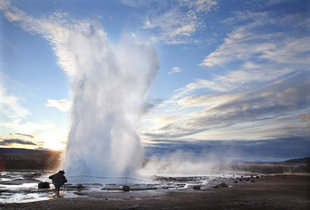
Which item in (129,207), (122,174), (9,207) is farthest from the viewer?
(122,174)

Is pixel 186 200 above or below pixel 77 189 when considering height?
below

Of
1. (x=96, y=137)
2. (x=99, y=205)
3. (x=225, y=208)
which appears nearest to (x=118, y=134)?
(x=96, y=137)

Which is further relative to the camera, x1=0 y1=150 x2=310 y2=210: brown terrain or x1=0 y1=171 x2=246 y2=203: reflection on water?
x1=0 y1=171 x2=246 y2=203: reflection on water

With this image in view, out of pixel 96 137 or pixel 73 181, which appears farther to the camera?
pixel 96 137

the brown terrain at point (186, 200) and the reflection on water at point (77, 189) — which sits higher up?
the reflection on water at point (77, 189)

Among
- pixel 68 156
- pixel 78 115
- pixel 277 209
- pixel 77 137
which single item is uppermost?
pixel 78 115

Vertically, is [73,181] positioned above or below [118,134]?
below

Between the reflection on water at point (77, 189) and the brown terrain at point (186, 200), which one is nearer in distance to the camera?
the brown terrain at point (186, 200)

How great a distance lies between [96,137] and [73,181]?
7177 mm

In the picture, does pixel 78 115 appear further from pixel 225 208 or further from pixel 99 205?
pixel 225 208

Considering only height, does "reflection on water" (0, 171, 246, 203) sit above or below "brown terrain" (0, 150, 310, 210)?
above

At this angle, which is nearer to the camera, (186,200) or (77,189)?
(186,200)

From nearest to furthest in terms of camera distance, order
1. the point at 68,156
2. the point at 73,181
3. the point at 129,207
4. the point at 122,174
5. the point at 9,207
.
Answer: the point at 9,207 → the point at 129,207 → the point at 73,181 → the point at 68,156 → the point at 122,174

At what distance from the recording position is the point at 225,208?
12.6 metres
